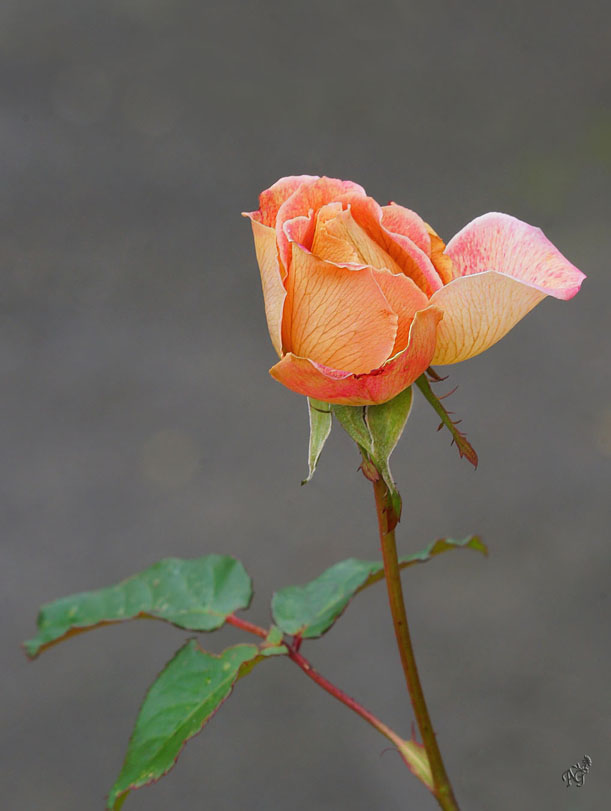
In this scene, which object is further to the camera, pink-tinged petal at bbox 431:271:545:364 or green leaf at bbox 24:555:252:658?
green leaf at bbox 24:555:252:658

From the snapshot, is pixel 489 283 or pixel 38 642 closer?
pixel 489 283

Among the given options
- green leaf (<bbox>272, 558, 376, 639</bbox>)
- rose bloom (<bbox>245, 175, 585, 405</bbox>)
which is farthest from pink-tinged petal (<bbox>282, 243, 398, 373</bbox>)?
green leaf (<bbox>272, 558, 376, 639</bbox>)

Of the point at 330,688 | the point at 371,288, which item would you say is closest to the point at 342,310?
the point at 371,288

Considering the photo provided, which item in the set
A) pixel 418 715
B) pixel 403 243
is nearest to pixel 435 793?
pixel 418 715

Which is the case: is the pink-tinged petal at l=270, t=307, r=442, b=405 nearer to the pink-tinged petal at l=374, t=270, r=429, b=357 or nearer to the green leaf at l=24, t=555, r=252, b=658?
the pink-tinged petal at l=374, t=270, r=429, b=357

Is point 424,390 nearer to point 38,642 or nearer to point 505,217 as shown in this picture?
point 505,217

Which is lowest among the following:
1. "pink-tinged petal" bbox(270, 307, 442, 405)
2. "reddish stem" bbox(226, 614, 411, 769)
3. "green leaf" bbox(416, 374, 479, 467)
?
"reddish stem" bbox(226, 614, 411, 769)

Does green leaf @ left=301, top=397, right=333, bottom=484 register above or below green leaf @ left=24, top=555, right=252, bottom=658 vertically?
above

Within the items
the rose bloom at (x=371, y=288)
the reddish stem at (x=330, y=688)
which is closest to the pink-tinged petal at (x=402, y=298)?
the rose bloom at (x=371, y=288)
